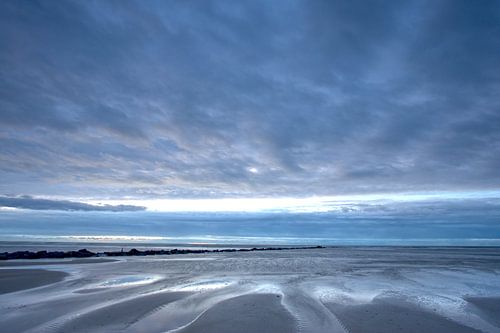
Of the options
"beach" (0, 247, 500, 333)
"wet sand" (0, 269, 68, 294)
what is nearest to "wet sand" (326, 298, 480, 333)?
"beach" (0, 247, 500, 333)

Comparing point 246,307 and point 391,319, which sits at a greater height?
point 246,307

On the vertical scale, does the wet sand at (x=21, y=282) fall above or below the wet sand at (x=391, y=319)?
above

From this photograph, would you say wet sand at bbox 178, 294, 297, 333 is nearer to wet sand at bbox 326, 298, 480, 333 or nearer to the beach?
the beach

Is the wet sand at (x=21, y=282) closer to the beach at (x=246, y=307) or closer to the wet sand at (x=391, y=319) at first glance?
the beach at (x=246, y=307)

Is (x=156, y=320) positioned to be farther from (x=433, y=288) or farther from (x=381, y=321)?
(x=433, y=288)

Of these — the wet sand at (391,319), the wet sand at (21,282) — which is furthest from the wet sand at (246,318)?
the wet sand at (21,282)

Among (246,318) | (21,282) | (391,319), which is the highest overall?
(21,282)

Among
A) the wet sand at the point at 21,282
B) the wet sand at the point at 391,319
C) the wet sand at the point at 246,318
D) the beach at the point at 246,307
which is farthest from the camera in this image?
the wet sand at the point at 21,282

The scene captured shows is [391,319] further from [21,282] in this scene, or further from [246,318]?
[21,282]

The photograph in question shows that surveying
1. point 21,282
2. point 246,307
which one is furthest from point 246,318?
point 21,282

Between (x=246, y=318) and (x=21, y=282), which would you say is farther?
(x=21, y=282)

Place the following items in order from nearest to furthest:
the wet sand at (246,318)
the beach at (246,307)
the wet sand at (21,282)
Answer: the wet sand at (246,318) < the beach at (246,307) < the wet sand at (21,282)

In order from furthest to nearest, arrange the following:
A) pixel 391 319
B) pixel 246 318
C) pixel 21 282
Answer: pixel 21 282, pixel 391 319, pixel 246 318

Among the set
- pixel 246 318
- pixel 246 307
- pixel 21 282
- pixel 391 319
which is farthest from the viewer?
pixel 21 282
